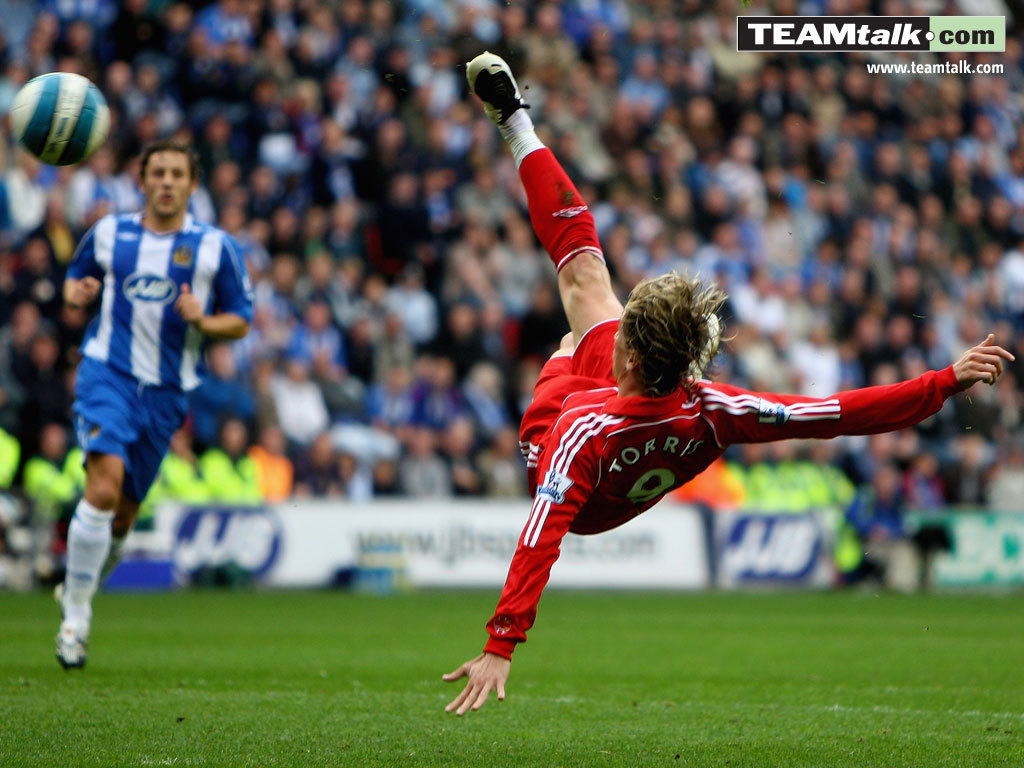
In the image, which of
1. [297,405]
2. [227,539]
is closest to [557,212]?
[227,539]

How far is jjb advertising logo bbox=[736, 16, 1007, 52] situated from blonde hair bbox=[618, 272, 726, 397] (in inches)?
417

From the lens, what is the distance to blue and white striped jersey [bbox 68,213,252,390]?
26.6 ft

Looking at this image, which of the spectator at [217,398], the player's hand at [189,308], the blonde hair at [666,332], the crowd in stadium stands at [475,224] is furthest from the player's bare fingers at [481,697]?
the spectator at [217,398]

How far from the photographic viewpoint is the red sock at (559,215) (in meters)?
6.39

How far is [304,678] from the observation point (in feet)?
25.7

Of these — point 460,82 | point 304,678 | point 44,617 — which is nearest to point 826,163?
point 460,82

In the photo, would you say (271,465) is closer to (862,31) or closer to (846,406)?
(862,31)

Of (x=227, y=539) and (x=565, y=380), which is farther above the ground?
(x=565, y=380)

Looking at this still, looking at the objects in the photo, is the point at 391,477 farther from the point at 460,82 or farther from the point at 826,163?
the point at 826,163

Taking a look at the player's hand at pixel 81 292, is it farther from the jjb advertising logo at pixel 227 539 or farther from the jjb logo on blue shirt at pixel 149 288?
the jjb advertising logo at pixel 227 539

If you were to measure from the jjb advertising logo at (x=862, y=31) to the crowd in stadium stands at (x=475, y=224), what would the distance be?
45.7 inches

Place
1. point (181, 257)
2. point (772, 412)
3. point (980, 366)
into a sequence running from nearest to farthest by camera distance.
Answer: point (980, 366) < point (772, 412) < point (181, 257)

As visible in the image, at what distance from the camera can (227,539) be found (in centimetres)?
1509

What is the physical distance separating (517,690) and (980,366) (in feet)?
11.9
